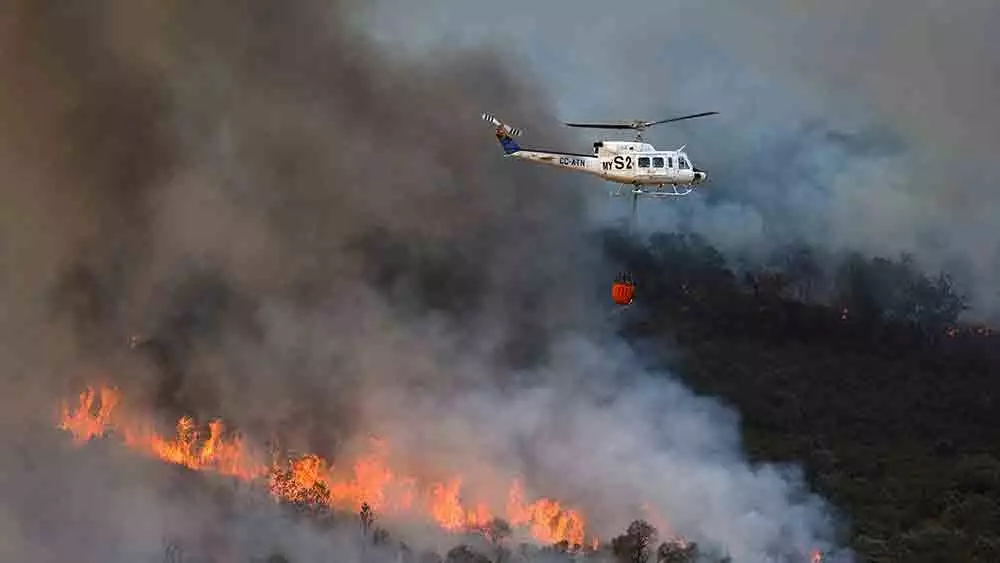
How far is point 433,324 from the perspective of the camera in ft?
202

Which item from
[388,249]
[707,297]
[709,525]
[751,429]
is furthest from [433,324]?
[707,297]

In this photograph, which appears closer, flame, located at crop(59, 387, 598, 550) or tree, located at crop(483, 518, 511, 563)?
tree, located at crop(483, 518, 511, 563)

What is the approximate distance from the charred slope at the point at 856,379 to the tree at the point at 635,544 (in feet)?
57.4

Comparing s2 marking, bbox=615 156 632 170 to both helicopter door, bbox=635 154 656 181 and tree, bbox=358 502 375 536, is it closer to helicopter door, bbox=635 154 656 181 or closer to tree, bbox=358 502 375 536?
helicopter door, bbox=635 154 656 181

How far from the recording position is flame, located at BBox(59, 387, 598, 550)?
180ft

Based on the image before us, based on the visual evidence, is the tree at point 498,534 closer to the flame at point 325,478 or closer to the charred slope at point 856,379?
the flame at point 325,478

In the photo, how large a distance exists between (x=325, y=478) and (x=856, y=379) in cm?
4750

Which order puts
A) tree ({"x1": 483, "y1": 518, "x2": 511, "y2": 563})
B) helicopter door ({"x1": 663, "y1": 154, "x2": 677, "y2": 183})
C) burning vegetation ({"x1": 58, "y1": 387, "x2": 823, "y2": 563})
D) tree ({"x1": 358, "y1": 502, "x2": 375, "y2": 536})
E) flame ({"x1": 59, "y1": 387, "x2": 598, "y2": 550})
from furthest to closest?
flame ({"x1": 59, "y1": 387, "x2": 598, "y2": 550}), tree ({"x1": 358, "y1": 502, "x2": 375, "y2": 536}), burning vegetation ({"x1": 58, "y1": 387, "x2": 823, "y2": 563}), tree ({"x1": 483, "y1": 518, "x2": 511, "y2": 563}), helicopter door ({"x1": 663, "y1": 154, "x2": 677, "y2": 183})

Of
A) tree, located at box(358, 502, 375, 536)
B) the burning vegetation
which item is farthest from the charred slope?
tree, located at box(358, 502, 375, 536)

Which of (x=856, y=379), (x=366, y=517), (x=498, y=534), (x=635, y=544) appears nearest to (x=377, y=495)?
(x=366, y=517)

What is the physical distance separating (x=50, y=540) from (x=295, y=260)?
16.5 metres

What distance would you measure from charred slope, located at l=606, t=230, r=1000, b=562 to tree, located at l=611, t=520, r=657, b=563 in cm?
1751

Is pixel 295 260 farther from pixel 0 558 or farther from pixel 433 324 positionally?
pixel 0 558

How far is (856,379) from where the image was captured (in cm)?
8944
